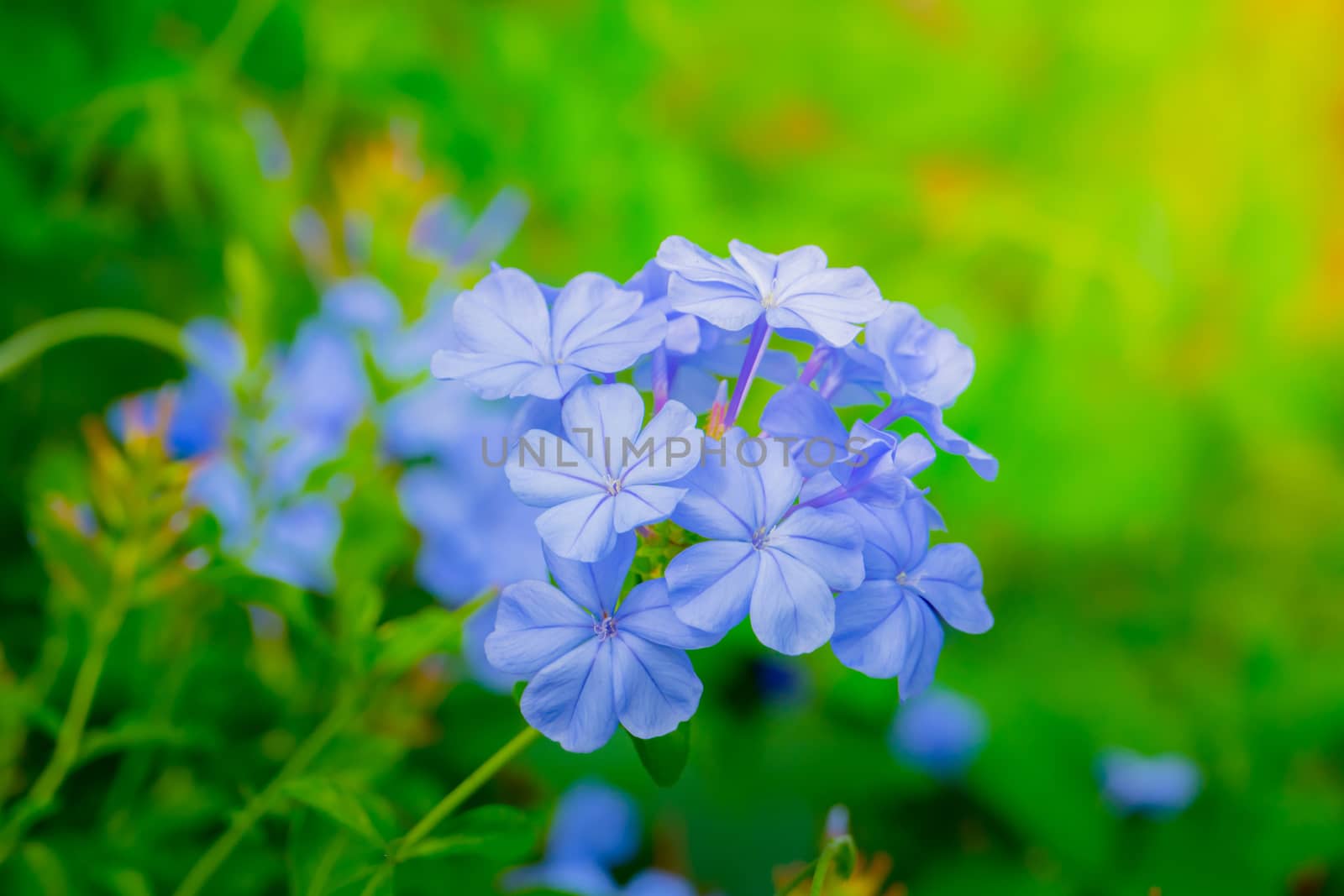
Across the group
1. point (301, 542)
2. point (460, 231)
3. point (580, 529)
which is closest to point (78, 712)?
point (301, 542)

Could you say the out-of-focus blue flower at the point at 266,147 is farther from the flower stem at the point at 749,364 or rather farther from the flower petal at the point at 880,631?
the flower petal at the point at 880,631

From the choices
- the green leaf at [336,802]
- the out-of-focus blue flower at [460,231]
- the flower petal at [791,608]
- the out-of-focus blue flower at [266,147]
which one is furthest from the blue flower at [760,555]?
the out-of-focus blue flower at [266,147]

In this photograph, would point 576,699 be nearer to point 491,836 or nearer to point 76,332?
point 491,836

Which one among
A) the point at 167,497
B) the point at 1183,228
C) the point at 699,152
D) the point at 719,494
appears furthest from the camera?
the point at 1183,228

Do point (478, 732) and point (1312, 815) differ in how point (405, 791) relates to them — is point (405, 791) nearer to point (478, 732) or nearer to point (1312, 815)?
point (478, 732)

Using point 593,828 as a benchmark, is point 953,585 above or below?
above

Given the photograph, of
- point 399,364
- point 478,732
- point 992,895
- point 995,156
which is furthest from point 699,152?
point 992,895
